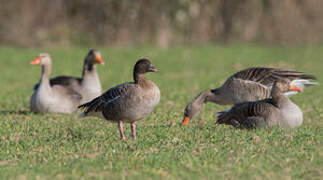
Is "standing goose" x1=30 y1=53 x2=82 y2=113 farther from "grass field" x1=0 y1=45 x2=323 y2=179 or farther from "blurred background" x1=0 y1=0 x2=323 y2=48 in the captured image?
"blurred background" x1=0 y1=0 x2=323 y2=48

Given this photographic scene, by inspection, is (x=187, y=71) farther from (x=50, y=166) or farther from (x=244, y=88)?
(x=50, y=166)

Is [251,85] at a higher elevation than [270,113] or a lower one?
higher

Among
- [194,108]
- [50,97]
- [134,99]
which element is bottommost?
[194,108]

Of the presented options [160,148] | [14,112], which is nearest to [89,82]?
[14,112]

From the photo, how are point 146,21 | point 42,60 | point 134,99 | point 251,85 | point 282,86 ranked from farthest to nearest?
point 146,21
point 42,60
point 251,85
point 282,86
point 134,99

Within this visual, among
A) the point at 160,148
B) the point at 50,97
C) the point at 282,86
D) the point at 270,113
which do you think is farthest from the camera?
the point at 50,97

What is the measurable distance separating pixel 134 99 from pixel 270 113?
7.57 ft

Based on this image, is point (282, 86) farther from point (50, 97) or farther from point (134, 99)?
point (50, 97)

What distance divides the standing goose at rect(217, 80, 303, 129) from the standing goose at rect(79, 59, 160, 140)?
5.83 feet

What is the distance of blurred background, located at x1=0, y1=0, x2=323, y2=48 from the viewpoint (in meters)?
32.4

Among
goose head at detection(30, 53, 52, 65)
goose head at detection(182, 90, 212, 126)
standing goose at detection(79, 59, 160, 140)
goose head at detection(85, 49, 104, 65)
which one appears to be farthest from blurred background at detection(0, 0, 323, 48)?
standing goose at detection(79, 59, 160, 140)

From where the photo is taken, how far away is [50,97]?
1218 centimetres

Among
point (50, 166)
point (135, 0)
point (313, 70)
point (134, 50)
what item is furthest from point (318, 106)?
point (135, 0)

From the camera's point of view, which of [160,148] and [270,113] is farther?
[270,113]
